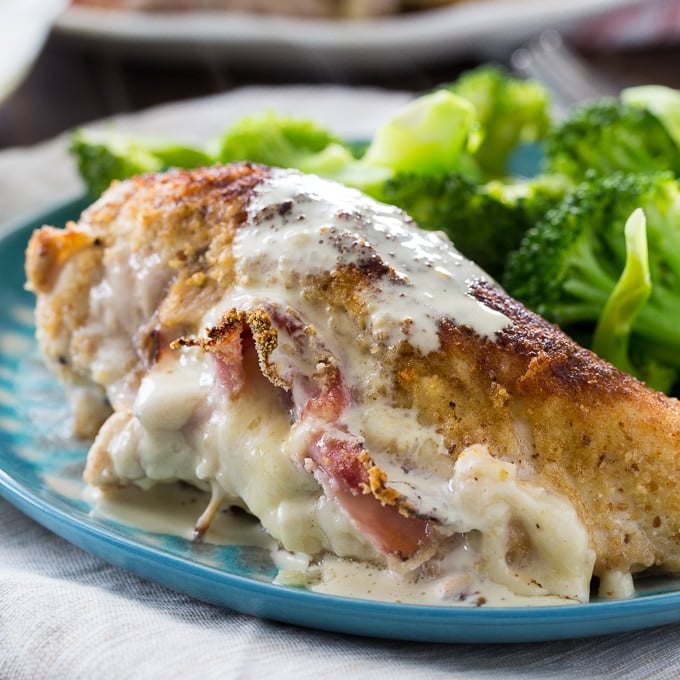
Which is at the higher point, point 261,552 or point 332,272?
point 332,272

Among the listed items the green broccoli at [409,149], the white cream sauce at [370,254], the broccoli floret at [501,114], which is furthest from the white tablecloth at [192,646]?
the broccoli floret at [501,114]

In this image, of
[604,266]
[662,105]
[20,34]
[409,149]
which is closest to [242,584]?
[604,266]

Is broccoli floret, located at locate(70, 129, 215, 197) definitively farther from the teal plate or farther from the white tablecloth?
the white tablecloth

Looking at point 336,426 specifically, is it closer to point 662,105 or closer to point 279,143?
point 279,143

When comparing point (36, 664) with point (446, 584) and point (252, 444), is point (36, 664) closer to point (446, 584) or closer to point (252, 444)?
point (252, 444)

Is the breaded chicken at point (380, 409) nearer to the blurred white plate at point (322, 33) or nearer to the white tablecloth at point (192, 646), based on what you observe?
the white tablecloth at point (192, 646)

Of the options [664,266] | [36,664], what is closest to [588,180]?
[664,266]

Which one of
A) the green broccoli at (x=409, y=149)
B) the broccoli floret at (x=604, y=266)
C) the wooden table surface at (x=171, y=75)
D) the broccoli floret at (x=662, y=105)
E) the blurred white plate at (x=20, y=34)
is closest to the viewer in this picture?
the broccoli floret at (x=604, y=266)
